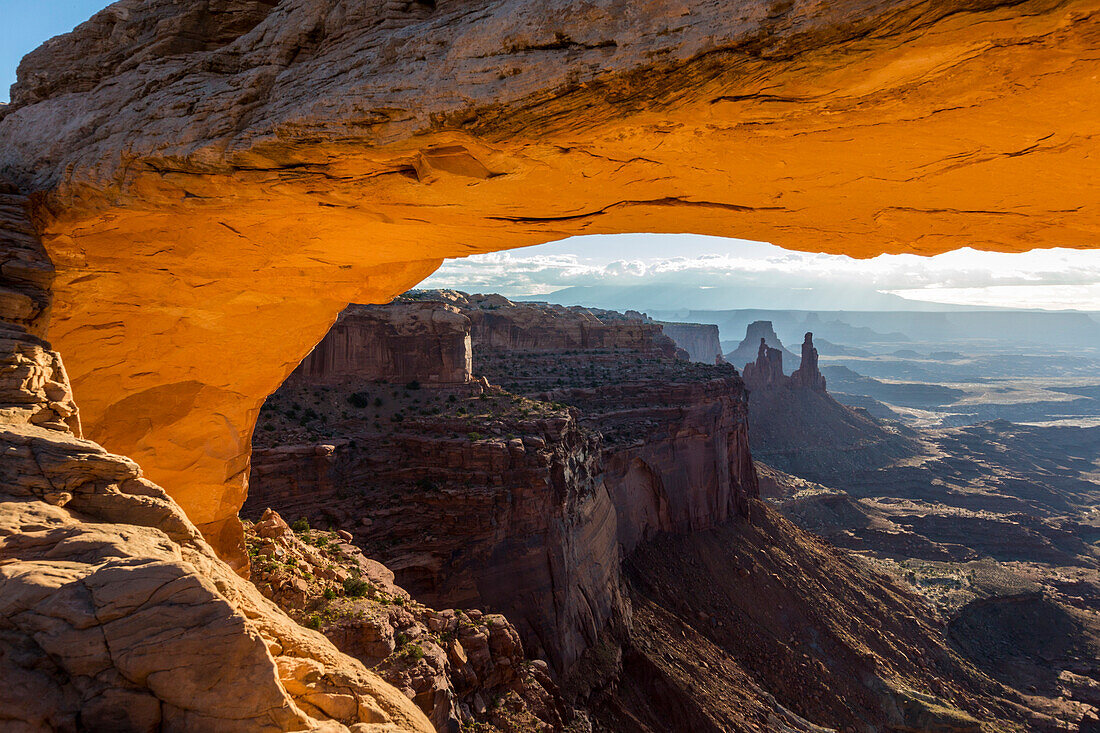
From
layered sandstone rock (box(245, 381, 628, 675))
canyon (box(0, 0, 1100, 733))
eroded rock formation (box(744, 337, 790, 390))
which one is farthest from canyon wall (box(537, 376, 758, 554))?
eroded rock formation (box(744, 337, 790, 390))

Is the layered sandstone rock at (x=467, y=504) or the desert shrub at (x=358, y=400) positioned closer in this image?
the layered sandstone rock at (x=467, y=504)

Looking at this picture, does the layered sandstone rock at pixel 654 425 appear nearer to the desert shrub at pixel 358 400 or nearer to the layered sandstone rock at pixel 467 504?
the layered sandstone rock at pixel 467 504

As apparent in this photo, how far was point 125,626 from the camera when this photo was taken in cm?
297

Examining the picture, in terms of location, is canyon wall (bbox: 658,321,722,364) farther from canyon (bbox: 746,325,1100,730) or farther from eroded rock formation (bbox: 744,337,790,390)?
eroded rock formation (bbox: 744,337,790,390)

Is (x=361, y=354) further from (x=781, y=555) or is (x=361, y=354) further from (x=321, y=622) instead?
(x=781, y=555)

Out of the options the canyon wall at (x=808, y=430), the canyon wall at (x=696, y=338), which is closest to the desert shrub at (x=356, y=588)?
the canyon wall at (x=808, y=430)

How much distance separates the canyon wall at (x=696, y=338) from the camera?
15800 cm

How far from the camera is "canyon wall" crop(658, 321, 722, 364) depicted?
518 feet

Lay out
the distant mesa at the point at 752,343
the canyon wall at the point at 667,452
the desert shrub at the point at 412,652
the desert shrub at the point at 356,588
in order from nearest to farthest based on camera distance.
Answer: the desert shrub at the point at 412,652
the desert shrub at the point at 356,588
the canyon wall at the point at 667,452
the distant mesa at the point at 752,343

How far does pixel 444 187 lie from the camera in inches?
228

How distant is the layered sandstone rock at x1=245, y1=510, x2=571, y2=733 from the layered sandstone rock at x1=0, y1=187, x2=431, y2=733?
573 centimetres

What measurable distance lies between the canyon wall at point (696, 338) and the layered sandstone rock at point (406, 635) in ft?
487

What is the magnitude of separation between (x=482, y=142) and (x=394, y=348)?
92.6 feet

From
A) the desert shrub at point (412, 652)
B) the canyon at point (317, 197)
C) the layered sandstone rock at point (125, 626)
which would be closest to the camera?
the layered sandstone rock at point (125, 626)
